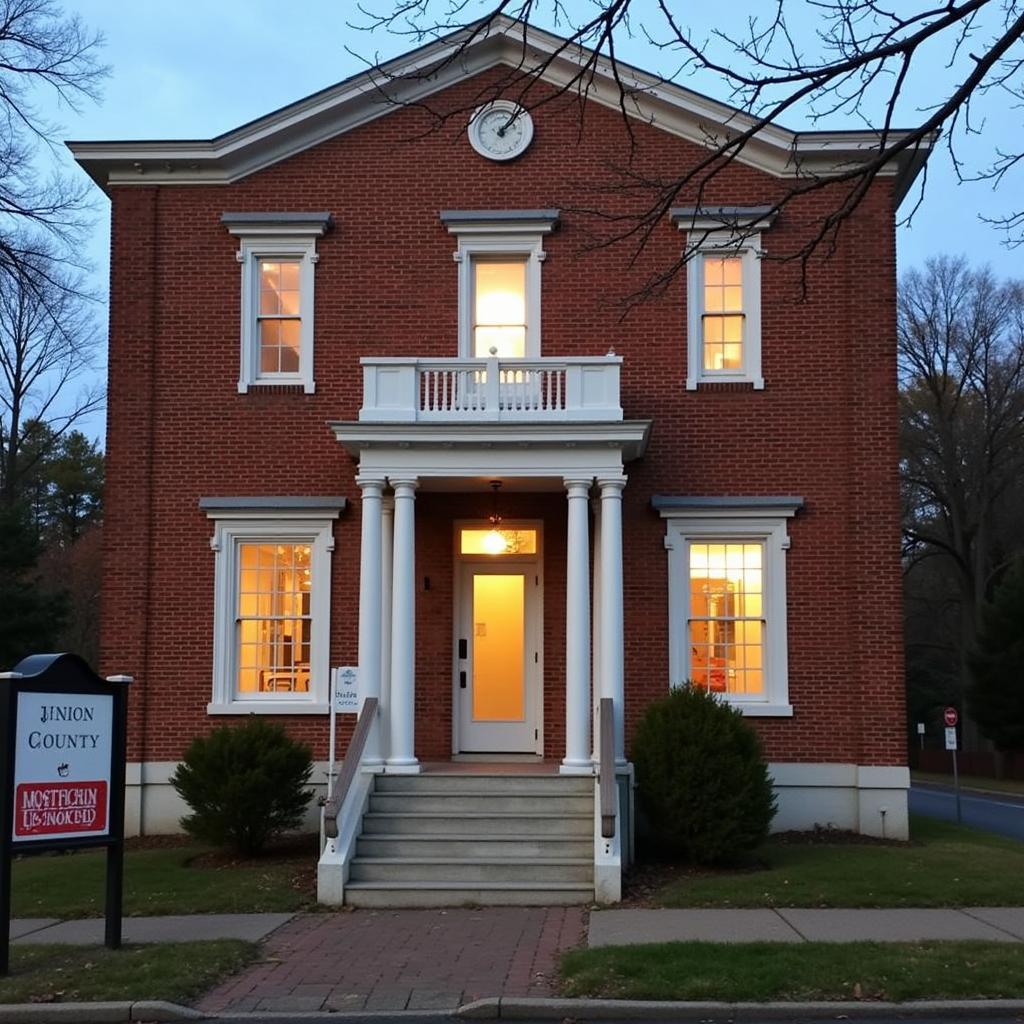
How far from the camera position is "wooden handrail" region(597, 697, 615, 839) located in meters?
12.5

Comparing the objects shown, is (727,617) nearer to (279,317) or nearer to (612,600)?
(612,600)

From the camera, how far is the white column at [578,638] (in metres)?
14.6

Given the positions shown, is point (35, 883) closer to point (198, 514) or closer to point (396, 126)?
point (198, 514)

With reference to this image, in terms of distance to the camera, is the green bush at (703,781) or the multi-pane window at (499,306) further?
the multi-pane window at (499,306)

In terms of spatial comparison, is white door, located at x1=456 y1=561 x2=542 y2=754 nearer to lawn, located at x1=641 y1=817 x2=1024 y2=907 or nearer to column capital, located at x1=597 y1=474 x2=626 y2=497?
column capital, located at x1=597 y1=474 x2=626 y2=497

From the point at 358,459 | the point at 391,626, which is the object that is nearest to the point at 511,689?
the point at 391,626

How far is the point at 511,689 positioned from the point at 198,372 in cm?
579

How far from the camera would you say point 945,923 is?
11.1m

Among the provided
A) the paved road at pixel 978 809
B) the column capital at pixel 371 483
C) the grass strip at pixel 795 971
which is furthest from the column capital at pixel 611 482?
the paved road at pixel 978 809

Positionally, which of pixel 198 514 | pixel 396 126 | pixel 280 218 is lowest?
pixel 198 514

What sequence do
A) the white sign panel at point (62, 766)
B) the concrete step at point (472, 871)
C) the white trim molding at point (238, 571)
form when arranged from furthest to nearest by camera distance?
the white trim molding at point (238, 571), the concrete step at point (472, 871), the white sign panel at point (62, 766)

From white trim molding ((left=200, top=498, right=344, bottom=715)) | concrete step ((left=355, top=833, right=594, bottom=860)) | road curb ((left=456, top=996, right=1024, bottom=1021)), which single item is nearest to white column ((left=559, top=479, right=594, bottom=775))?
concrete step ((left=355, top=833, right=594, bottom=860))

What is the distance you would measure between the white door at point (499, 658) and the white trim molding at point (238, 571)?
1.78 m

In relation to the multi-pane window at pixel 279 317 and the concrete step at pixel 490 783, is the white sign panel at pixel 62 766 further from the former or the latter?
the multi-pane window at pixel 279 317
